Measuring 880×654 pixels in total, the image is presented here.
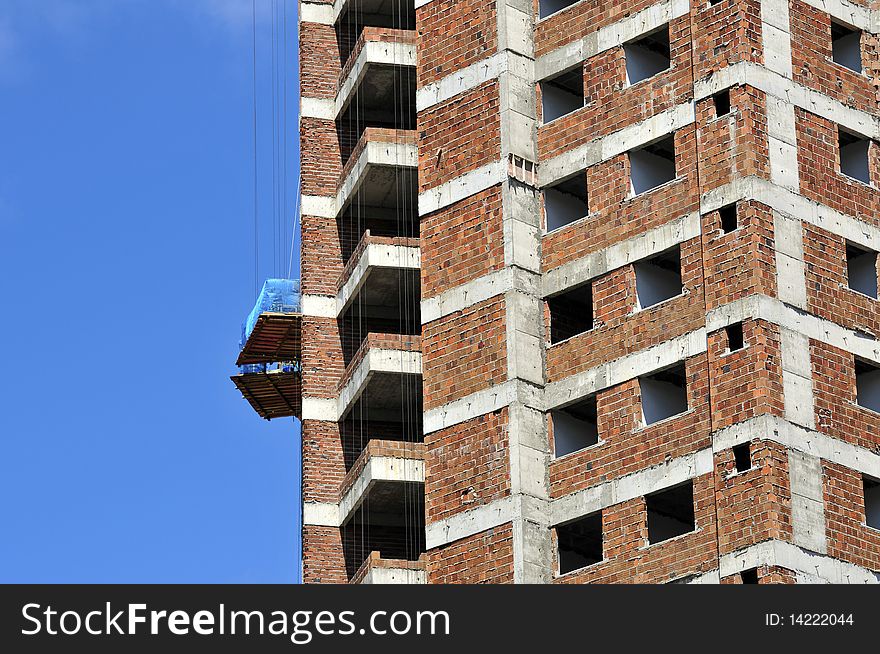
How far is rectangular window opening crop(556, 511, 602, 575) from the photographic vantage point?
8262 centimetres

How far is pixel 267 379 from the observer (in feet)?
339

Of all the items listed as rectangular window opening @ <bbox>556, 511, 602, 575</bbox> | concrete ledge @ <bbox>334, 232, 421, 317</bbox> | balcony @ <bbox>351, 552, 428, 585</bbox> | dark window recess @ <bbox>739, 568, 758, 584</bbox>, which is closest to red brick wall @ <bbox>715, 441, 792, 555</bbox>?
dark window recess @ <bbox>739, 568, 758, 584</bbox>

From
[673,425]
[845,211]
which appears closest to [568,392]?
[673,425]

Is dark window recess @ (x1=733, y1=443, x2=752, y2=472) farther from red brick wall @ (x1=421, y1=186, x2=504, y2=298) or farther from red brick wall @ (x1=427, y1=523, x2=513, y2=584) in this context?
red brick wall @ (x1=421, y1=186, x2=504, y2=298)

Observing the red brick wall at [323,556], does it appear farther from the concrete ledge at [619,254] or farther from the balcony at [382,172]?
the concrete ledge at [619,254]

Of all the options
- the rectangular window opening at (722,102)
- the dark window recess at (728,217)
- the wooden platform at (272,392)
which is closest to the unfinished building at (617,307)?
the dark window recess at (728,217)

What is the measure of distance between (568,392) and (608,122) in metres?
8.26

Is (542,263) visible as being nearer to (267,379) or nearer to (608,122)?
(608,122)

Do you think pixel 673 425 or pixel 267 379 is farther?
pixel 267 379

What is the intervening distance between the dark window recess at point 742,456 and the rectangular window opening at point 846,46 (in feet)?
45.8

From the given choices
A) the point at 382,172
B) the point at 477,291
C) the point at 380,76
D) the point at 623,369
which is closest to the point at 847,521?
the point at 623,369

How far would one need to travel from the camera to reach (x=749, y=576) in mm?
76688

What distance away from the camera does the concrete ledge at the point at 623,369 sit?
3174 inches

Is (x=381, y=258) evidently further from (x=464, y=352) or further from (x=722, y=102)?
(x=722, y=102)
